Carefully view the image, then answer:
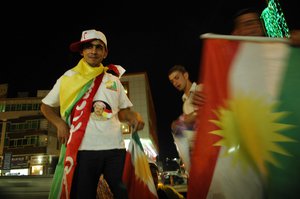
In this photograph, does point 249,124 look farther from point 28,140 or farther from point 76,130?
point 28,140

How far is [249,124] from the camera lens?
1.84 metres

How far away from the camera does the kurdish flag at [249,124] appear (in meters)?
1.75

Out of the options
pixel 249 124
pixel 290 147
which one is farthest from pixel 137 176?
pixel 290 147

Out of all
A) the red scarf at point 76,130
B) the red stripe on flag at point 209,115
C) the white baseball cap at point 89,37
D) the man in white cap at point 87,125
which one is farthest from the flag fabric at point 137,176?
the white baseball cap at point 89,37

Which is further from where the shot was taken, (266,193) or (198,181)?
(198,181)

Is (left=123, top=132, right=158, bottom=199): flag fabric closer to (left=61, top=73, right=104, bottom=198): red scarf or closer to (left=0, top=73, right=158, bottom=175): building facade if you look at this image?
(left=61, top=73, right=104, bottom=198): red scarf

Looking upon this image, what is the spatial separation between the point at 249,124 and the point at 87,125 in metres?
1.50

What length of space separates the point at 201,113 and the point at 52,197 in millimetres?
1498

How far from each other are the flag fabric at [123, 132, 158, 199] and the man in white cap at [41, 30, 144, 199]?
0.10m

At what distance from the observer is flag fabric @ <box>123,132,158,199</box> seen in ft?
8.77

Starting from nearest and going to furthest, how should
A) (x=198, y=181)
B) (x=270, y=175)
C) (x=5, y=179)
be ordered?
(x=270, y=175) → (x=198, y=181) → (x=5, y=179)

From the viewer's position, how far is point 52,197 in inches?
93.0

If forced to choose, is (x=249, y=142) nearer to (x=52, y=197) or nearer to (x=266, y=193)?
(x=266, y=193)

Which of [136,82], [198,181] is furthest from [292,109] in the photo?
[136,82]
